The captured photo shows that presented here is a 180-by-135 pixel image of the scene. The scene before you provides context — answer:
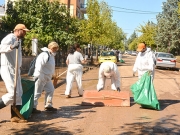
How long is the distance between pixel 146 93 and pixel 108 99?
1.03m

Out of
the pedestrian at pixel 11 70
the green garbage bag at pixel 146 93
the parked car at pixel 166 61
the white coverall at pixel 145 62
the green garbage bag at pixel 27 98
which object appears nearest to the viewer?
the pedestrian at pixel 11 70

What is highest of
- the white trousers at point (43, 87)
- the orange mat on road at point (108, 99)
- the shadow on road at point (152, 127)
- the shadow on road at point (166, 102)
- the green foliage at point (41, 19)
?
the green foliage at point (41, 19)

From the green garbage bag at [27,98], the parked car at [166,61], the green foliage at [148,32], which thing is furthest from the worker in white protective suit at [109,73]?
the green foliage at [148,32]

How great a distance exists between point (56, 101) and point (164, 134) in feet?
14.3

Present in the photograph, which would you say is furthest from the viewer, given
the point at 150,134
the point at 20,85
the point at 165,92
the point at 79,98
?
the point at 165,92

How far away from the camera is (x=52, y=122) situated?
676 centimetres

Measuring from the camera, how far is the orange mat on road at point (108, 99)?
8797 millimetres

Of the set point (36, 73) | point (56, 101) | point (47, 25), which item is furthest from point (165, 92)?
point (47, 25)

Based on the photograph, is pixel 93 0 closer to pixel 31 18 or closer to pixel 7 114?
pixel 31 18

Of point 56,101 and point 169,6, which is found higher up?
point 169,6

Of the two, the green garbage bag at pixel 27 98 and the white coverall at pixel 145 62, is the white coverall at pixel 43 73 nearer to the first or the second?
the green garbage bag at pixel 27 98

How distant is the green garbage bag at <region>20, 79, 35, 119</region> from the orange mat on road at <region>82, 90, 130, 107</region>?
7.35 ft

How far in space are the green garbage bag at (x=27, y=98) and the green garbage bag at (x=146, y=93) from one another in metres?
2.94

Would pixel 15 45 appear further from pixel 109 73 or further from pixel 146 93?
pixel 146 93
